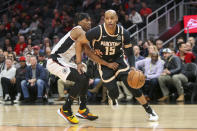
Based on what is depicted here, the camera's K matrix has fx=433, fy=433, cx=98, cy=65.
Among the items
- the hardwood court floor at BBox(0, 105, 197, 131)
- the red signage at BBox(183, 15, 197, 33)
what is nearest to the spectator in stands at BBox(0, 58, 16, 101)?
the hardwood court floor at BBox(0, 105, 197, 131)

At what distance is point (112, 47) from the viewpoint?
6590mm

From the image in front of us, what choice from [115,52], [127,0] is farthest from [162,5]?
[115,52]

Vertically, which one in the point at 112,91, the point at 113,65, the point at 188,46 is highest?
the point at 188,46

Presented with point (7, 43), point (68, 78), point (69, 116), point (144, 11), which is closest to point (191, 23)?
point (144, 11)

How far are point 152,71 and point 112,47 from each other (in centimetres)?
482

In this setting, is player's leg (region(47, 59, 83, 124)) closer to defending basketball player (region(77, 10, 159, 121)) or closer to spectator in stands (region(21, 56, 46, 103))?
defending basketball player (region(77, 10, 159, 121))

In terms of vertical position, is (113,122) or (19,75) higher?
(19,75)

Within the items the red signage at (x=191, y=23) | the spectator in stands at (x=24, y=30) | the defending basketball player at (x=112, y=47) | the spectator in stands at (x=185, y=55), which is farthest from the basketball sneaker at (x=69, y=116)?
the spectator in stands at (x=24, y=30)

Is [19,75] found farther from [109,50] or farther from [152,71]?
[109,50]

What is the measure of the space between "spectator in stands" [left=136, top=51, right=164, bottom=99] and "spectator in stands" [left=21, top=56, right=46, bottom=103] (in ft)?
9.19

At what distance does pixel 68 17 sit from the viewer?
1691 cm

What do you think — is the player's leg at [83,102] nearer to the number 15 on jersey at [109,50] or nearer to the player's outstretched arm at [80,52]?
the player's outstretched arm at [80,52]

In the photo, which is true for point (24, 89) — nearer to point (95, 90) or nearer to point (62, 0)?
point (95, 90)

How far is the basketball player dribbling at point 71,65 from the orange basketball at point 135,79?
0.30m
